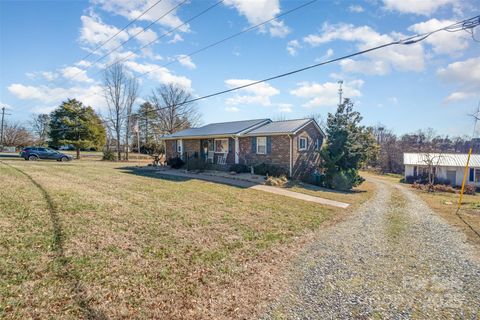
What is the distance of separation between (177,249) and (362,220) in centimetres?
647

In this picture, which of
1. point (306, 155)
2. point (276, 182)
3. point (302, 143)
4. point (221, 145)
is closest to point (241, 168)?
point (221, 145)

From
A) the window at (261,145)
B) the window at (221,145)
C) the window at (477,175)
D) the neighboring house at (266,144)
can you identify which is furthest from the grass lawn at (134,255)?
the window at (477,175)

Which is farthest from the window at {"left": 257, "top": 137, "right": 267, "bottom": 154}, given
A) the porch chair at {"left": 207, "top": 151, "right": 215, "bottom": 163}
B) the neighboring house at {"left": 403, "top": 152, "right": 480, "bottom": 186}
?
the neighboring house at {"left": 403, "top": 152, "right": 480, "bottom": 186}

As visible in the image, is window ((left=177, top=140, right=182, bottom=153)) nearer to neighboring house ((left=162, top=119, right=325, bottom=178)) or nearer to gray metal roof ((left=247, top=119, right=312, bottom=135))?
neighboring house ((left=162, top=119, right=325, bottom=178))

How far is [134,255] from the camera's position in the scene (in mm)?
4523

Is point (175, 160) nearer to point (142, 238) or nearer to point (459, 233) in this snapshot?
point (142, 238)

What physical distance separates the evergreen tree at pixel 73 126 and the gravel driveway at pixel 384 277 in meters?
30.5

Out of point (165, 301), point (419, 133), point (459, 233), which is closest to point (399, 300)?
point (165, 301)

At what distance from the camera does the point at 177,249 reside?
4.98 m

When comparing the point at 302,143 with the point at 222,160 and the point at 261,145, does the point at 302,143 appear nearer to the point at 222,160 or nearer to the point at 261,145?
the point at 261,145

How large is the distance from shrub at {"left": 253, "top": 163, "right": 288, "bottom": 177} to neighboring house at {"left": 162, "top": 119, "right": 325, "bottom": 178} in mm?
454

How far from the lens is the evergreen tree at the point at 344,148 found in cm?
1689

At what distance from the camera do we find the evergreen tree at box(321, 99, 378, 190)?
16.9 metres

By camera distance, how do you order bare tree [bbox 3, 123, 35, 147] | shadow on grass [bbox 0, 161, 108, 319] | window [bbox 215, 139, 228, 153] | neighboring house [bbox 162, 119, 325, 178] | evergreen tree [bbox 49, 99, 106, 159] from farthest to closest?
bare tree [bbox 3, 123, 35, 147]
evergreen tree [bbox 49, 99, 106, 159]
window [bbox 215, 139, 228, 153]
neighboring house [bbox 162, 119, 325, 178]
shadow on grass [bbox 0, 161, 108, 319]
